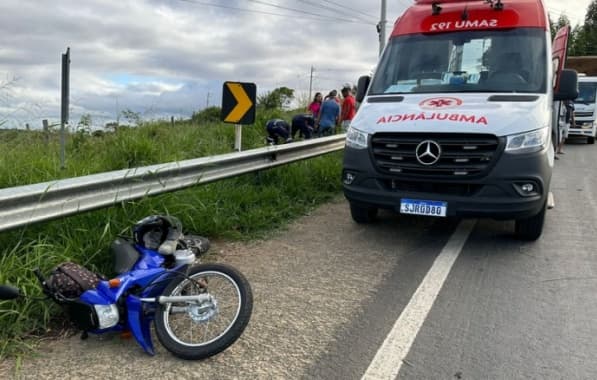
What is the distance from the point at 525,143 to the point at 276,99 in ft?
33.7

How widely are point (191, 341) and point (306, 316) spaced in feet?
2.64

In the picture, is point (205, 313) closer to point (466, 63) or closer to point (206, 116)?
point (466, 63)

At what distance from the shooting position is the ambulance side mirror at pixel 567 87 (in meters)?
5.52

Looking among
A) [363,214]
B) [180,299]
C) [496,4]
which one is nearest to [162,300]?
[180,299]

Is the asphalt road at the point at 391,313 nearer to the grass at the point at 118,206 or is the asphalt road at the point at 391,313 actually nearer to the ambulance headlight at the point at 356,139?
the grass at the point at 118,206

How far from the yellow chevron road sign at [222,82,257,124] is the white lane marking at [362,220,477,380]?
311cm

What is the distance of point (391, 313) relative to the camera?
3508 millimetres

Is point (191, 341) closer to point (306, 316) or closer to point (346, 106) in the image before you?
point (306, 316)

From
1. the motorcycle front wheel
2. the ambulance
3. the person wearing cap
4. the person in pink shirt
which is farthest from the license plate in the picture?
the person in pink shirt

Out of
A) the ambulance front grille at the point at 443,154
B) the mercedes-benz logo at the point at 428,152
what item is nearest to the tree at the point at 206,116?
the ambulance front grille at the point at 443,154

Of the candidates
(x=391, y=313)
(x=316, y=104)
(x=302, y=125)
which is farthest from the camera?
(x=316, y=104)

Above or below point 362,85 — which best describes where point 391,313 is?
below

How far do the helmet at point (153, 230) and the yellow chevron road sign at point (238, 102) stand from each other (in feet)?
11.4

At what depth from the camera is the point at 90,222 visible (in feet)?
13.8
